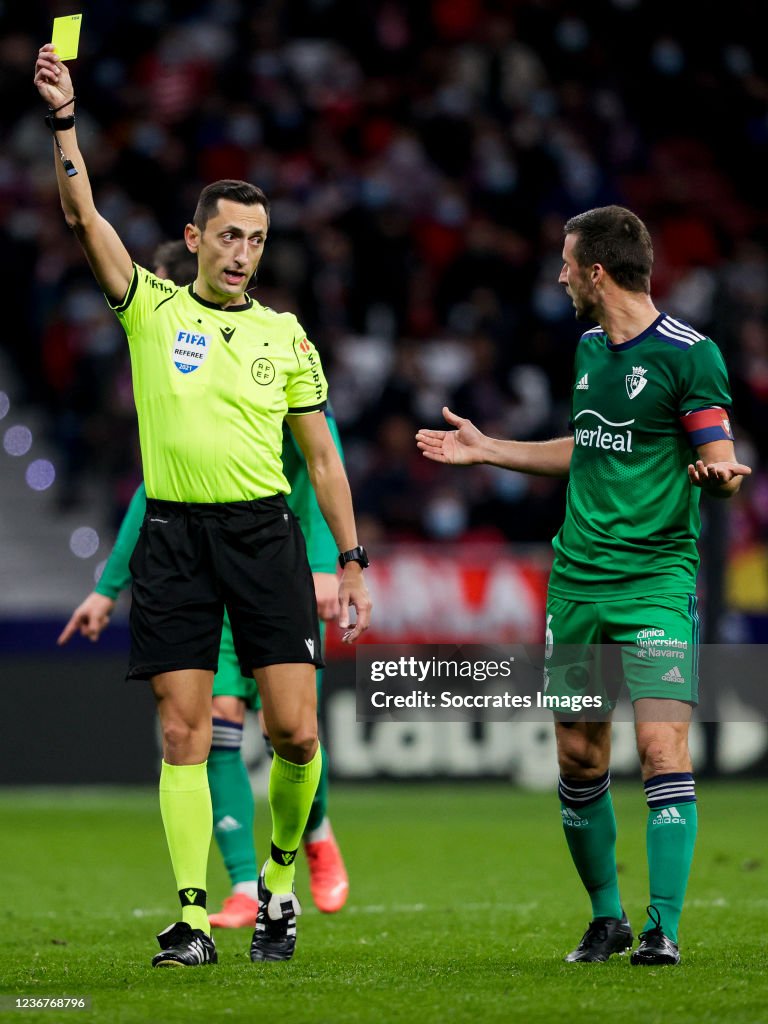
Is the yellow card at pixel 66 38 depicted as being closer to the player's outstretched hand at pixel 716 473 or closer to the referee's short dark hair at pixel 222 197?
the referee's short dark hair at pixel 222 197

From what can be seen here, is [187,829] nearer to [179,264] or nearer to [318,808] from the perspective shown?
[318,808]

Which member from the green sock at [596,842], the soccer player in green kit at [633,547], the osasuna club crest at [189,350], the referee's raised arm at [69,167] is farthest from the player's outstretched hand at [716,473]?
the referee's raised arm at [69,167]

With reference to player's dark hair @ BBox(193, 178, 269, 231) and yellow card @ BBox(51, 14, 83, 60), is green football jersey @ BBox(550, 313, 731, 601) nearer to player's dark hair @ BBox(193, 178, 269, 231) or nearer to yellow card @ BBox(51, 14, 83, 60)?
player's dark hair @ BBox(193, 178, 269, 231)

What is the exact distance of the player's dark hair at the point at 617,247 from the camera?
5.45 metres

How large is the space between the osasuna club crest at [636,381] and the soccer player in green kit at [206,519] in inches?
40.0

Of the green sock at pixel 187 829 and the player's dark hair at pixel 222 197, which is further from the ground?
the player's dark hair at pixel 222 197

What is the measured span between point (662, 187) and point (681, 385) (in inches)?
524

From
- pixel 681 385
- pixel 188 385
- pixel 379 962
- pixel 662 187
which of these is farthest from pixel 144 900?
pixel 662 187

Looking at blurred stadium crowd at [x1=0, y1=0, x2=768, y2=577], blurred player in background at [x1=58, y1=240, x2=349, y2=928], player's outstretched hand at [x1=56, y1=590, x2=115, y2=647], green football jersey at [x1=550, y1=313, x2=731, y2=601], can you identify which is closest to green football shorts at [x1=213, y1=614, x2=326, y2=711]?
blurred player in background at [x1=58, y1=240, x2=349, y2=928]

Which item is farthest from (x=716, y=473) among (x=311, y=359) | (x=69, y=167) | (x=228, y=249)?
(x=69, y=167)

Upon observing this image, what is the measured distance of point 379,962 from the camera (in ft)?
18.0

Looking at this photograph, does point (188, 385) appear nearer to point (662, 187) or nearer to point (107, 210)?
point (107, 210)

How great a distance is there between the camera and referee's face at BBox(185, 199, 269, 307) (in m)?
5.46

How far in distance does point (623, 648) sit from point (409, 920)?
208cm
